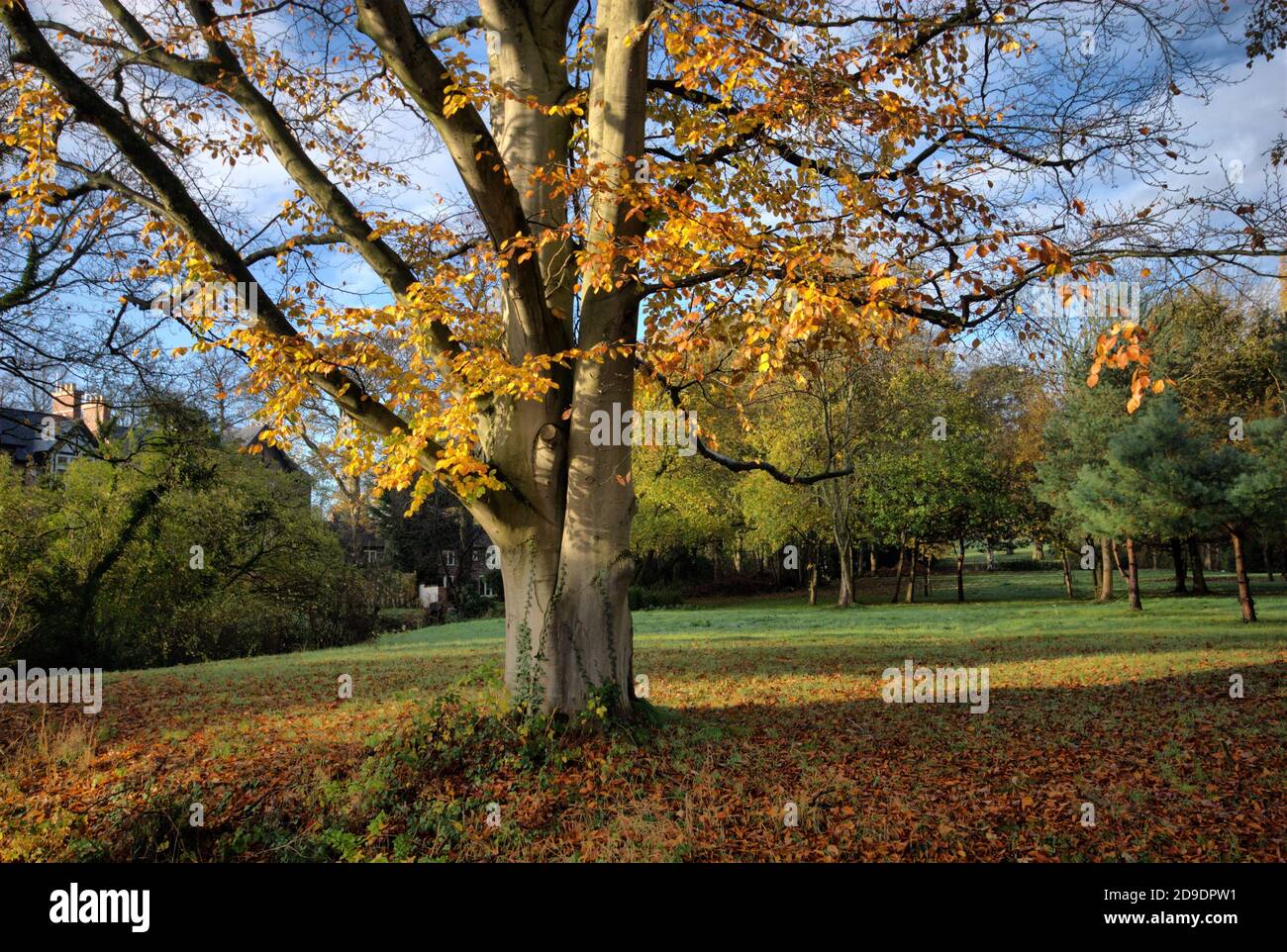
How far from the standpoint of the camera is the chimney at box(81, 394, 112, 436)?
38.5 ft

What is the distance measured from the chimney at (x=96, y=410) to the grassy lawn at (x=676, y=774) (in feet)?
13.8

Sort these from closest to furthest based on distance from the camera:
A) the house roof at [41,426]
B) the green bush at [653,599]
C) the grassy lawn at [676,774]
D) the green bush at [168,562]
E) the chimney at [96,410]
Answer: the grassy lawn at [676,774], the house roof at [41,426], the chimney at [96,410], the green bush at [168,562], the green bush at [653,599]

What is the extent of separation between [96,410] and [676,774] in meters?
16.8

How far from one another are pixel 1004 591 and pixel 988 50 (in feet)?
100

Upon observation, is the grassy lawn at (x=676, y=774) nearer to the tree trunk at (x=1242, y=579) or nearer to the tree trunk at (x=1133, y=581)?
the tree trunk at (x=1242, y=579)

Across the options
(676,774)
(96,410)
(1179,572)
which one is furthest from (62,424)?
(1179,572)

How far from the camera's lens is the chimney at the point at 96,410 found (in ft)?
38.5

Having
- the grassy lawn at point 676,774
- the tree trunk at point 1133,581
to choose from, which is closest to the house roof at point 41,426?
the grassy lawn at point 676,774

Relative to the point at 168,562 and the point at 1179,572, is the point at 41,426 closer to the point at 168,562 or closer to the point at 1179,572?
the point at 168,562

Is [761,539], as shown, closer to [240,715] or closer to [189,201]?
[240,715]

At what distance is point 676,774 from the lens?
20.8 ft

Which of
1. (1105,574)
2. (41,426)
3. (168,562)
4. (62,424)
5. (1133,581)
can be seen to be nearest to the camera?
(41,426)

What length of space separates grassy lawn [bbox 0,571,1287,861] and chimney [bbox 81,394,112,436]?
4.21 meters
